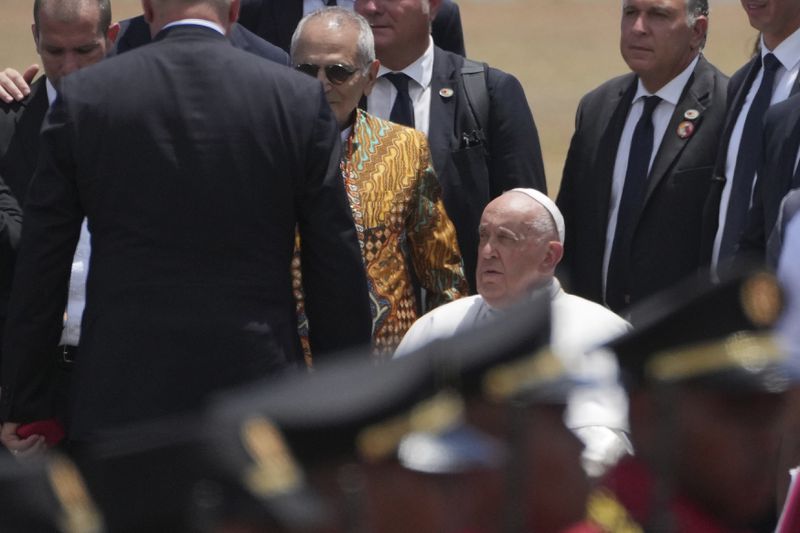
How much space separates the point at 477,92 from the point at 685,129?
0.65 metres

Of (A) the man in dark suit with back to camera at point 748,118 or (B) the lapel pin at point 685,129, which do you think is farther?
(B) the lapel pin at point 685,129

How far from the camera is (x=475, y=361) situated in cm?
185

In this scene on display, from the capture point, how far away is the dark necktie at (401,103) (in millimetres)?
5035

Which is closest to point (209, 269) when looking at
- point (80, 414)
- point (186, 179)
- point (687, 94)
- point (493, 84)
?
point (186, 179)

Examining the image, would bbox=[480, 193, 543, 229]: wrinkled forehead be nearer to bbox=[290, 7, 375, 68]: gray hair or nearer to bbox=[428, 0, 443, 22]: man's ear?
bbox=[290, 7, 375, 68]: gray hair

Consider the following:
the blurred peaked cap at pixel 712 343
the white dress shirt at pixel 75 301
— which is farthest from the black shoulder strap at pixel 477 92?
the blurred peaked cap at pixel 712 343

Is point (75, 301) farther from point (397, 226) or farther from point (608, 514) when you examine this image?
→ point (608, 514)

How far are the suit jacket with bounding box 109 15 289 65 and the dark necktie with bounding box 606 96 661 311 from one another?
3.62 feet

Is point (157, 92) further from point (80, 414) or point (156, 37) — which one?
point (80, 414)

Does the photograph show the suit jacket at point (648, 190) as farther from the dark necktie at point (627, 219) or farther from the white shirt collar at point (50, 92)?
the white shirt collar at point (50, 92)

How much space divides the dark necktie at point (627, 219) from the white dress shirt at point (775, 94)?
0.30 metres

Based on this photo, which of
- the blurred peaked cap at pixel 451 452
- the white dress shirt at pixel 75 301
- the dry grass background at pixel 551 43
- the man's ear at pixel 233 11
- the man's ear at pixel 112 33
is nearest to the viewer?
the blurred peaked cap at pixel 451 452

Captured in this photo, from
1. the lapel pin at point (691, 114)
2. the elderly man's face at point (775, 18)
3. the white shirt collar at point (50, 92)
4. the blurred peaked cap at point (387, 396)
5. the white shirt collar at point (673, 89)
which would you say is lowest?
the white shirt collar at point (50, 92)

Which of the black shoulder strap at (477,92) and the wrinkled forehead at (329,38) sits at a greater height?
the wrinkled forehead at (329,38)
